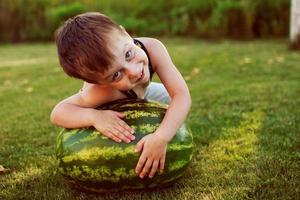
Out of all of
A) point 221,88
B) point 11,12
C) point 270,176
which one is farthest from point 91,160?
point 11,12

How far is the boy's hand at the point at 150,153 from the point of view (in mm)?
3225

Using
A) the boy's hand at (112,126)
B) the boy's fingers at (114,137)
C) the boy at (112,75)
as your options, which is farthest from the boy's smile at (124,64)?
the boy's fingers at (114,137)

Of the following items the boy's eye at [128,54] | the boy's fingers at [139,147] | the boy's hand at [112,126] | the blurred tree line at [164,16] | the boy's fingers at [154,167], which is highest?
the boy's eye at [128,54]

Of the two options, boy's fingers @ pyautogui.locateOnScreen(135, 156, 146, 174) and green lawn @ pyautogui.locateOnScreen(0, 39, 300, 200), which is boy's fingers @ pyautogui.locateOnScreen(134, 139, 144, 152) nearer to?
boy's fingers @ pyautogui.locateOnScreen(135, 156, 146, 174)

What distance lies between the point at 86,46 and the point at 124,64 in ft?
0.83

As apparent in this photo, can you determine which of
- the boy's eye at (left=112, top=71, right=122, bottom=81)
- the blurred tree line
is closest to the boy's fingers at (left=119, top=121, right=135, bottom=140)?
the boy's eye at (left=112, top=71, right=122, bottom=81)

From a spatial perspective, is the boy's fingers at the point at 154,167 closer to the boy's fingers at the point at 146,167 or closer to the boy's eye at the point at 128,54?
the boy's fingers at the point at 146,167

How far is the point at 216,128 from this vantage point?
4.89m

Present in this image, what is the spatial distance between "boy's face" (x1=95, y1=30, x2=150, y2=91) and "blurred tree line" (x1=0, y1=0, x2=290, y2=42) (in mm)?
9761

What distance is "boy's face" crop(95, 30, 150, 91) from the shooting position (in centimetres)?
311

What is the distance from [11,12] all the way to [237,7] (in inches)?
273

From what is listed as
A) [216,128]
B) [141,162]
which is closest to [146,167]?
[141,162]

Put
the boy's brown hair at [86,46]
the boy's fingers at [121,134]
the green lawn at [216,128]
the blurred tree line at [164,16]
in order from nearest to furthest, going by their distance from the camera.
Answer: the boy's brown hair at [86,46], the boy's fingers at [121,134], the green lawn at [216,128], the blurred tree line at [164,16]

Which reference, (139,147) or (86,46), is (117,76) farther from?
(139,147)
